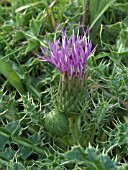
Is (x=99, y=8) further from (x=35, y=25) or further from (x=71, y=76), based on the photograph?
(x=71, y=76)

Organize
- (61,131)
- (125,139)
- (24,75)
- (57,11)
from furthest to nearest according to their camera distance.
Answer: (57,11), (24,75), (61,131), (125,139)

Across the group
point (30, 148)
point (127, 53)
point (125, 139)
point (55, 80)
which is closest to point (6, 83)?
point (55, 80)

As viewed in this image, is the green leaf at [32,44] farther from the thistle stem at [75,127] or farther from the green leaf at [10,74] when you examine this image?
the thistle stem at [75,127]

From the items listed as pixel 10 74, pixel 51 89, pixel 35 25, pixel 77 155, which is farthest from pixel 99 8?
pixel 77 155

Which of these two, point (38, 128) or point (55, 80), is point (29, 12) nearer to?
point (55, 80)

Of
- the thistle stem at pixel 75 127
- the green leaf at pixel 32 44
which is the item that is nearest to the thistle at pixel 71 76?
the thistle stem at pixel 75 127

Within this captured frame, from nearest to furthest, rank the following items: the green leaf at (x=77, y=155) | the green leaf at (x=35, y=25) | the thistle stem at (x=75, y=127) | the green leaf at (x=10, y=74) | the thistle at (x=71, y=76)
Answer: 1. the green leaf at (x=77, y=155)
2. the thistle at (x=71, y=76)
3. the thistle stem at (x=75, y=127)
4. the green leaf at (x=10, y=74)
5. the green leaf at (x=35, y=25)

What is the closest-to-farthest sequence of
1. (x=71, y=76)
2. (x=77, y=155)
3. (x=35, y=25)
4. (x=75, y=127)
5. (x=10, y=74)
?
1. (x=77, y=155)
2. (x=71, y=76)
3. (x=75, y=127)
4. (x=10, y=74)
5. (x=35, y=25)
